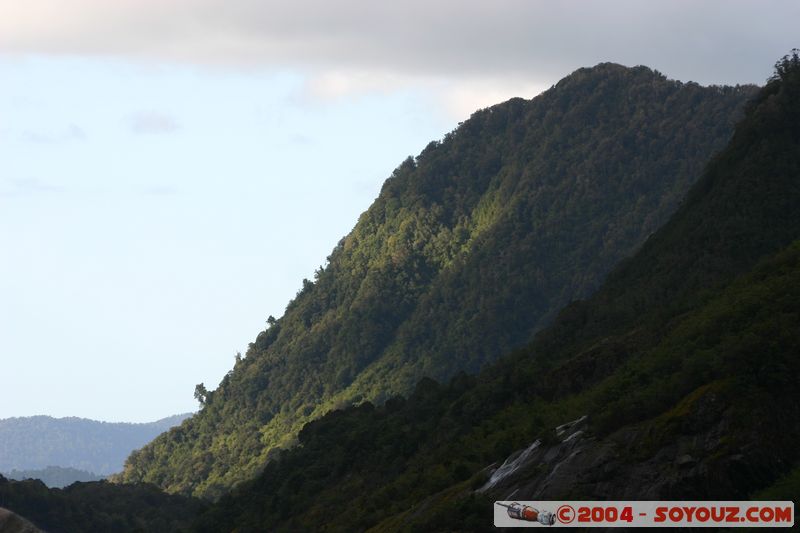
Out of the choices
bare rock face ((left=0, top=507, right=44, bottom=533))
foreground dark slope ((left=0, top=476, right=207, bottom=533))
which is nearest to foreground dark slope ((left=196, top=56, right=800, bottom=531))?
bare rock face ((left=0, top=507, right=44, bottom=533))

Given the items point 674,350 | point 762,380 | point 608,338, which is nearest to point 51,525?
point 608,338

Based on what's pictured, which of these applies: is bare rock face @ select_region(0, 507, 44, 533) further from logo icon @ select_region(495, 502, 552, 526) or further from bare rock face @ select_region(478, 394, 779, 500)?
logo icon @ select_region(495, 502, 552, 526)

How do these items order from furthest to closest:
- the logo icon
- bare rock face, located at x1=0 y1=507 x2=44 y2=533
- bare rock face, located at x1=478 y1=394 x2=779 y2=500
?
bare rock face, located at x1=0 y1=507 x2=44 y2=533
the logo icon
bare rock face, located at x1=478 y1=394 x2=779 y2=500

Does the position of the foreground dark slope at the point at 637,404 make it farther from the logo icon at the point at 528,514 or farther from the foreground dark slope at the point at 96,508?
the foreground dark slope at the point at 96,508

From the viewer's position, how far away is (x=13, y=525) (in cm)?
11938

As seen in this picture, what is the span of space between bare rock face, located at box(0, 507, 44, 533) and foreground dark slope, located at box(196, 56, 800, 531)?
1537cm

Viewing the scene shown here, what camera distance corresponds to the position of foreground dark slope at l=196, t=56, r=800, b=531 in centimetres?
5309

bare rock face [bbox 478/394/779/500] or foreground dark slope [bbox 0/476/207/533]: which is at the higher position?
foreground dark slope [bbox 0/476/207/533]

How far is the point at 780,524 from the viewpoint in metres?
44.2

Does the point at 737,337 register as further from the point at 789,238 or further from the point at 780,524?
the point at 789,238

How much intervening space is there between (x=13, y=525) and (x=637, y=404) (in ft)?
249

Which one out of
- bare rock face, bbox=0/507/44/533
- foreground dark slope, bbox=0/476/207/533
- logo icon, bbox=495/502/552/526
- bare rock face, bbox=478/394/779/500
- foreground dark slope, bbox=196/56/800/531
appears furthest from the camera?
foreground dark slope, bbox=0/476/207/533

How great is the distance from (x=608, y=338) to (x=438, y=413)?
22.6 meters

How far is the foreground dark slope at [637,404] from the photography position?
53.1m
